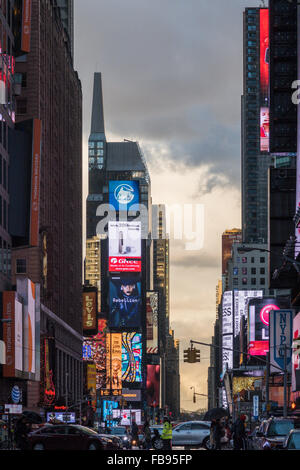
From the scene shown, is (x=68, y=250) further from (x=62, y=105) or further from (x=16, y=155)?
(x=16, y=155)

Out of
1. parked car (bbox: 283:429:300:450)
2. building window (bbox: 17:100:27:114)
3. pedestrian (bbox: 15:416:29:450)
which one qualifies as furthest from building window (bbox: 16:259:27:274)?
parked car (bbox: 283:429:300:450)

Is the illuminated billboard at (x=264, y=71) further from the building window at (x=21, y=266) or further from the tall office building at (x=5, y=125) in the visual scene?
the building window at (x=21, y=266)

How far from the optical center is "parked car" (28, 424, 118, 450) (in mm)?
49406

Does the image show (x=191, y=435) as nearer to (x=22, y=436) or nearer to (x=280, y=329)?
(x=22, y=436)

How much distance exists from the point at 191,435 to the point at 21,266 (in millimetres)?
68265

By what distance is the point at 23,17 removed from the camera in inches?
4481

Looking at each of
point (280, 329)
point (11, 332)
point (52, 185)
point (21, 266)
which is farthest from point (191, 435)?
point (52, 185)

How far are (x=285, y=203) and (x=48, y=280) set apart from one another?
159 ft

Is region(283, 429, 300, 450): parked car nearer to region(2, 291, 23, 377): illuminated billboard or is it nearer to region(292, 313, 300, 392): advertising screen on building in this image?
region(292, 313, 300, 392): advertising screen on building

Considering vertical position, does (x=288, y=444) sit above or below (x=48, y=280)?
below

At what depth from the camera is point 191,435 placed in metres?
60.4

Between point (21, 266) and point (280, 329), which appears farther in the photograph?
point (21, 266)

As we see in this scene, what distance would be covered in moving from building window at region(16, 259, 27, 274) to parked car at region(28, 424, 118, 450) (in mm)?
75549
